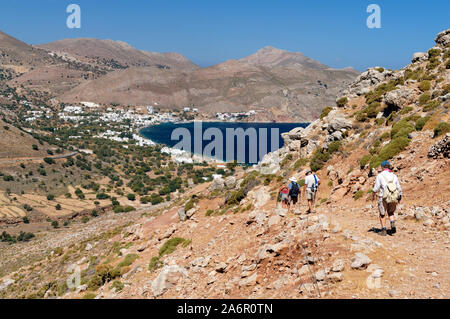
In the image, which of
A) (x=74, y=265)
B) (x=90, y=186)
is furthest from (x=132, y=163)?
(x=74, y=265)

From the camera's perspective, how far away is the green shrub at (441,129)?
17672 millimetres

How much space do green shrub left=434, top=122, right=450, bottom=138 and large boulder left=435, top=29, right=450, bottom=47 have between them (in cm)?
2225

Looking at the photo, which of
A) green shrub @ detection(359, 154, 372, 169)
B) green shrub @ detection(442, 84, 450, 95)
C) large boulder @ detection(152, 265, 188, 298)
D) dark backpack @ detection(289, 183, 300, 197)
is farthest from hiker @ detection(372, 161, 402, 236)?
green shrub @ detection(442, 84, 450, 95)

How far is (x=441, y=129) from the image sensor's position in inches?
702

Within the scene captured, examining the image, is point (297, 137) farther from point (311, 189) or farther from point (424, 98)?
point (311, 189)

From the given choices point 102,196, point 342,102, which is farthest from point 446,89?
point 102,196

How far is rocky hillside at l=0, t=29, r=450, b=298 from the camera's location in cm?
858

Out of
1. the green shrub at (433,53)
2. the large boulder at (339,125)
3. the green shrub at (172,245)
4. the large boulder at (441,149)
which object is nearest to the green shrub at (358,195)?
the large boulder at (441,149)

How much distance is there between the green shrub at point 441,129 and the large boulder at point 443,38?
73.0 feet

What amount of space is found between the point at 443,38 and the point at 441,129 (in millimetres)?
23870
